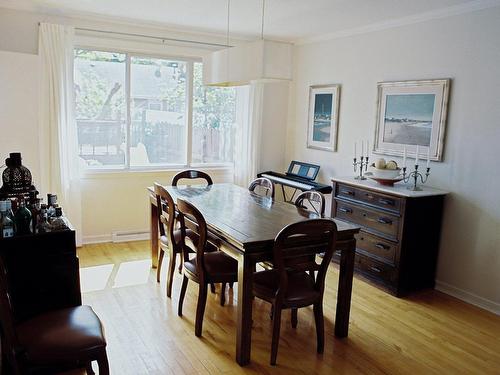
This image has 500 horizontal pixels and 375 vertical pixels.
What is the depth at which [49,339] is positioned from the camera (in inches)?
78.4

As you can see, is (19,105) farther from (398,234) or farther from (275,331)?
(398,234)

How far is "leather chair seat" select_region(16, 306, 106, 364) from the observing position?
193 cm

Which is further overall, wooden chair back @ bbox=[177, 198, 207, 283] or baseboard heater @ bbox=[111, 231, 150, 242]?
baseboard heater @ bbox=[111, 231, 150, 242]

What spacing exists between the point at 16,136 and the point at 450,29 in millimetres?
4200

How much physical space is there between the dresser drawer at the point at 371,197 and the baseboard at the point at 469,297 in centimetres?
88

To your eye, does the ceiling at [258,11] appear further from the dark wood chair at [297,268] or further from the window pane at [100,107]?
the dark wood chair at [297,268]

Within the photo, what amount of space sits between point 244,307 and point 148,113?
320 centimetres

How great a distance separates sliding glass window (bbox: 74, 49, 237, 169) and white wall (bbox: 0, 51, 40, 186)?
46 cm

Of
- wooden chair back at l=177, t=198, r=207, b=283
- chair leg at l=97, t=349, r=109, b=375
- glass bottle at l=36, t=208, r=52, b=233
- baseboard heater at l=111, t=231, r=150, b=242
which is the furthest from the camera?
baseboard heater at l=111, t=231, r=150, b=242

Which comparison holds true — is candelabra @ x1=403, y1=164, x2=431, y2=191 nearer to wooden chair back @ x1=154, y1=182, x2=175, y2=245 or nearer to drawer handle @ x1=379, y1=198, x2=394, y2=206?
drawer handle @ x1=379, y1=198, x2=394, y2=206

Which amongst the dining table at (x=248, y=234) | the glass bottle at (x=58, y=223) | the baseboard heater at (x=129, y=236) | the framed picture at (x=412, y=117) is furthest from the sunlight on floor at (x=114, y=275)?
the framed picture at (x=412, y=117)

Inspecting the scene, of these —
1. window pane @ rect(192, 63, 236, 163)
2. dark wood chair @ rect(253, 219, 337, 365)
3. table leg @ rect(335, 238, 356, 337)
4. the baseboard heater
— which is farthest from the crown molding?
the baseboard heater

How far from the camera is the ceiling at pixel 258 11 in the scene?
3701 mm

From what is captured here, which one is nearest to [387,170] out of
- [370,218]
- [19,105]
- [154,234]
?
[370,218]
